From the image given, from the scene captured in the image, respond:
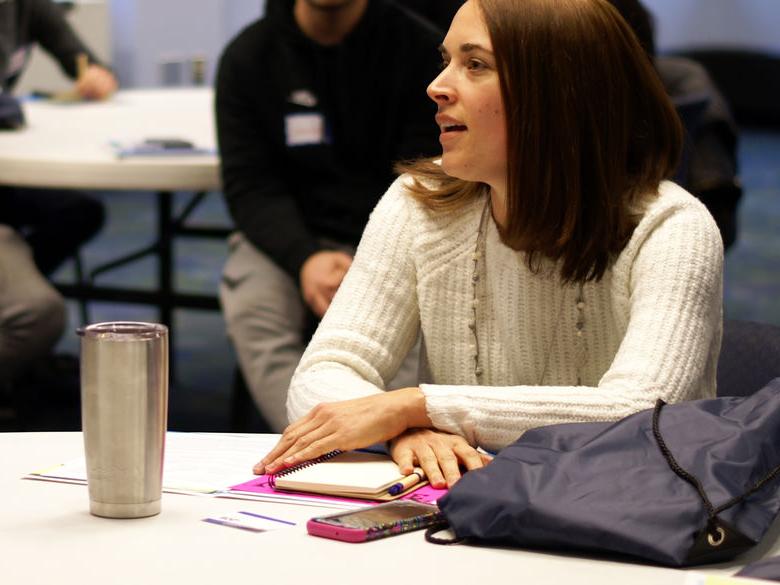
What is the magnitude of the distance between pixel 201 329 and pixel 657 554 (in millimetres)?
4272

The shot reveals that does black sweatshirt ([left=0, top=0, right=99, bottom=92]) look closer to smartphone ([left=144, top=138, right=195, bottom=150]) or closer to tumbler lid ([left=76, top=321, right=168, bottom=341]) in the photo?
smartphone ([left=144, top=138, right=195, bottom=150])

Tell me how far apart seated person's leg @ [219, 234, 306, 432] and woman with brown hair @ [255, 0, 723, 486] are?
3.29 feet

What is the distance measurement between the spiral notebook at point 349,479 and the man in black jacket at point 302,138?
149cm

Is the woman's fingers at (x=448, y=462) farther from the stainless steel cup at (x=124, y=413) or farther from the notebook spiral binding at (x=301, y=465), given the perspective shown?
the stainless steel cup at (x=124, y=413)

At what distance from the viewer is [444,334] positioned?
1941 millimetres

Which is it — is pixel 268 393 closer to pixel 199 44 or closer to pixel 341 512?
pixel 341 512

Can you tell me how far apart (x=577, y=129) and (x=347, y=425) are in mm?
562

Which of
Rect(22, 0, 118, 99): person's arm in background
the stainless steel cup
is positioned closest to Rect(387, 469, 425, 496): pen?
the stainless steel cup

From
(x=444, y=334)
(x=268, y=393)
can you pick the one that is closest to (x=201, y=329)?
(x=268, y=393)

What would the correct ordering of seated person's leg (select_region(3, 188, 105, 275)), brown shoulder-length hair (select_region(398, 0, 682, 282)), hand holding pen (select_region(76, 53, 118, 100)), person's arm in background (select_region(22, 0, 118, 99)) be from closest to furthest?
brown shoulder-length hair (select_region(398, 0, 682, 282)) → seated person's leg (select_region(3, 188, 105, 275)) → hand holding pen (select_region(76, 53, 118, 100)) → person's arm in background (select_region(22, 0, 118, 99))

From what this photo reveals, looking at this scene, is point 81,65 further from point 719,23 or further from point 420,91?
point 719,23

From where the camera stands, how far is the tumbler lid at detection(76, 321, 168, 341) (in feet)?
3.98

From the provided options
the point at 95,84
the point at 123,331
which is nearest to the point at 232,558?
the point at 123,331

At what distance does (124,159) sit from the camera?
3090 millimetres
